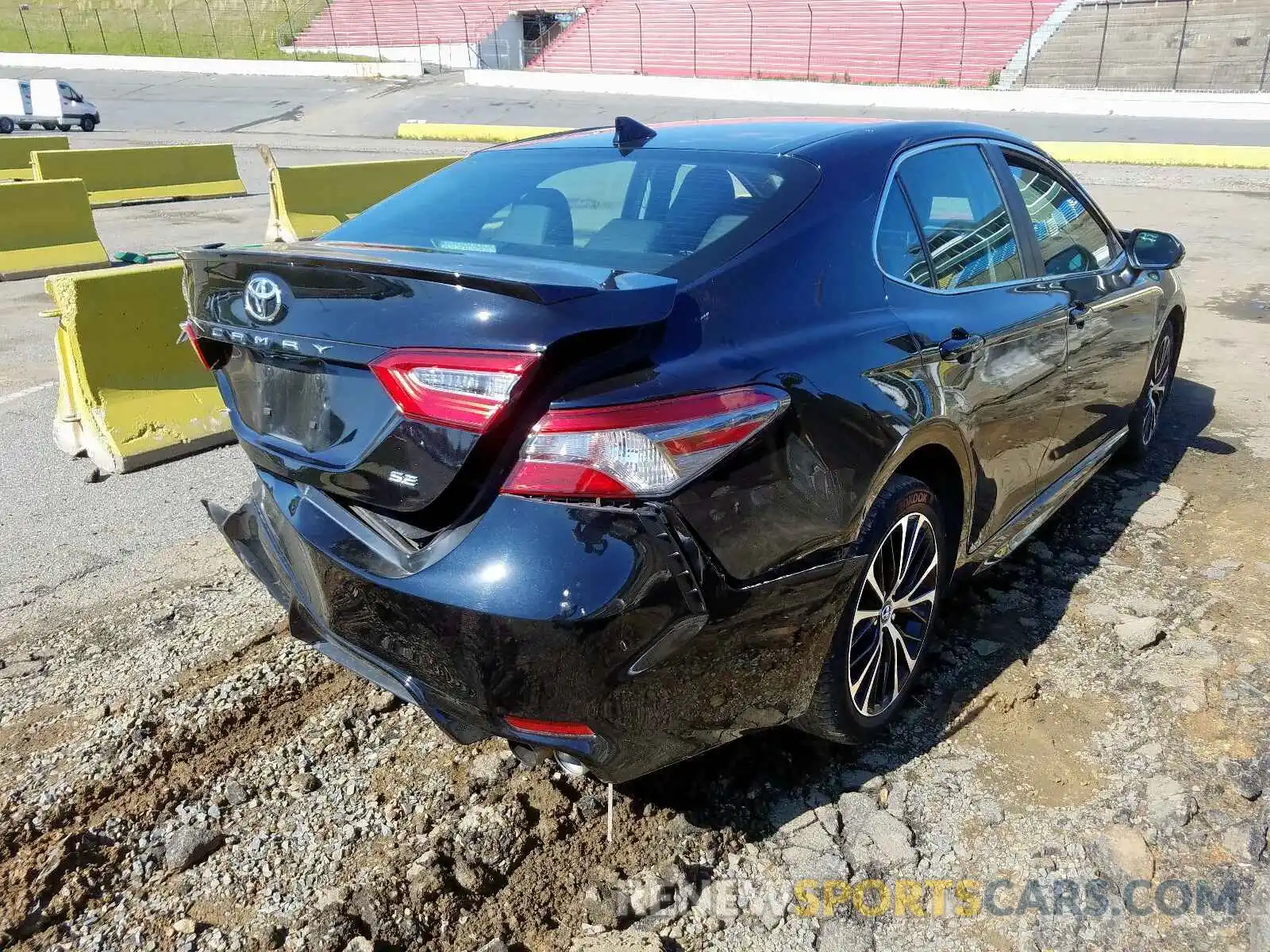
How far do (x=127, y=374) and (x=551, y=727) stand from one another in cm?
400

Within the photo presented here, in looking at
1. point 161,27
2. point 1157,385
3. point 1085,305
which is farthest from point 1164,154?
point 161,27

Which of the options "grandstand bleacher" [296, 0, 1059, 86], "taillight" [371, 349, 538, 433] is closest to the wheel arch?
"taillight" [371, 349, 538, 433]

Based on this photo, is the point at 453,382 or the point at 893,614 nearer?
the point at 453,382

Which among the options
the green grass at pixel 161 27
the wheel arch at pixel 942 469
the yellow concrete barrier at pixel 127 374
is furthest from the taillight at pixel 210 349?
the green grass at pixel 161 27

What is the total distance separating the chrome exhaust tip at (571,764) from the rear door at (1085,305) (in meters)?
2.25

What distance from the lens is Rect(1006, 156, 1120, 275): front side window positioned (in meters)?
3.61

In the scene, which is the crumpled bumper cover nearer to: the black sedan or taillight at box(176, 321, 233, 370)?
the black sedan

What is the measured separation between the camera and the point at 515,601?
195 cm

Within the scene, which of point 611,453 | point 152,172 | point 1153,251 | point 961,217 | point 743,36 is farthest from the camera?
point 743,36

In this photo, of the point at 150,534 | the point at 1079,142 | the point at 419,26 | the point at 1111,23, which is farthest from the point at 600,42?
the point at 150,534

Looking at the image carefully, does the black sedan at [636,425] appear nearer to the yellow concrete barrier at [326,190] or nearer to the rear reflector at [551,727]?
the rear reflector at [551,727]

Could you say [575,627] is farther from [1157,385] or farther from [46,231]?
[46,231]

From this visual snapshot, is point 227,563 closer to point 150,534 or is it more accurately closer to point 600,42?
point 150,534

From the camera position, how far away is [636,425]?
1.94 metres
